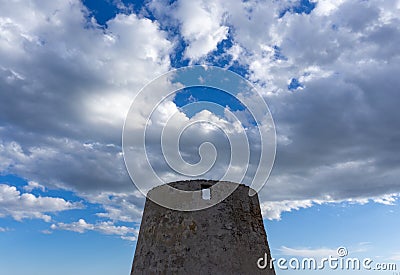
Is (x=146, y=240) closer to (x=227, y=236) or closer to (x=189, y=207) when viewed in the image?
(x=189, y=207)

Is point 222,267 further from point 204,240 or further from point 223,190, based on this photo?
point 223,190

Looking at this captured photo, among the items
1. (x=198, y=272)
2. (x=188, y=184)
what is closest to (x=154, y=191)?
(x=188, y=184)

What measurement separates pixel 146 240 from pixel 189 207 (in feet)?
4.92

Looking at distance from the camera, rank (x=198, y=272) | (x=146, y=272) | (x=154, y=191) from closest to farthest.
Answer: (x=198, y=272), (x=146, y=272), (x=154, y=191)

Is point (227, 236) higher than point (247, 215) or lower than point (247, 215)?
lower

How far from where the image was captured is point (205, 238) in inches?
378

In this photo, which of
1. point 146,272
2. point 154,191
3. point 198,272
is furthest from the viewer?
point 154,191

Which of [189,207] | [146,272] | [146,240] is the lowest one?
[146,272]

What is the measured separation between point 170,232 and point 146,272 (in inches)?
44.9

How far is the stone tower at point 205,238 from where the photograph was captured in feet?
30.8

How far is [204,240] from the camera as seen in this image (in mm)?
9570

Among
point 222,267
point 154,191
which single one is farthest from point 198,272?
point 154,191

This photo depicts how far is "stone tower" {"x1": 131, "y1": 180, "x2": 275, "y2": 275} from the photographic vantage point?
939 cm

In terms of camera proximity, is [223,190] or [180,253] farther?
[223,190]
